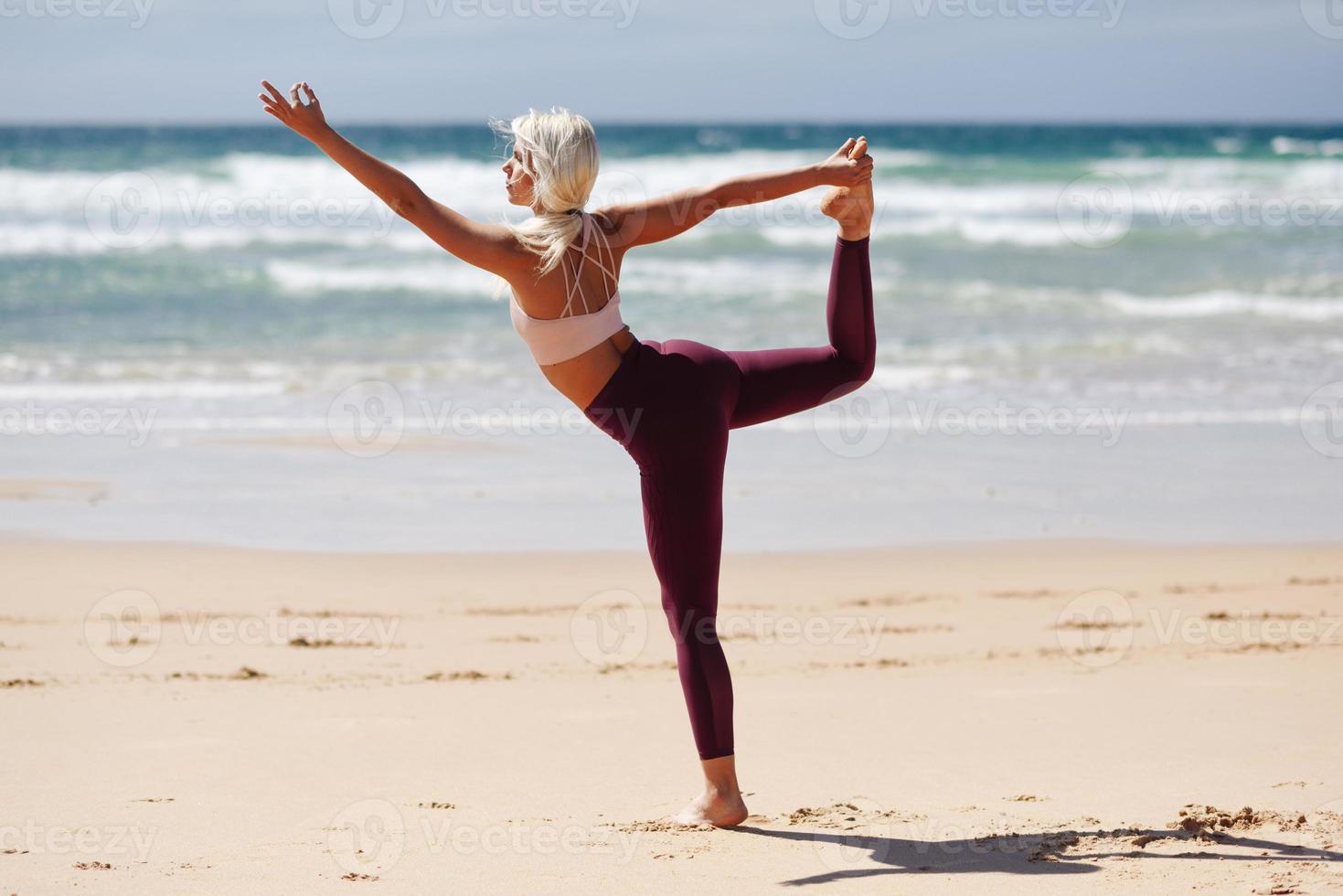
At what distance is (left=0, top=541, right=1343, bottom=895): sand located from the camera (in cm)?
340

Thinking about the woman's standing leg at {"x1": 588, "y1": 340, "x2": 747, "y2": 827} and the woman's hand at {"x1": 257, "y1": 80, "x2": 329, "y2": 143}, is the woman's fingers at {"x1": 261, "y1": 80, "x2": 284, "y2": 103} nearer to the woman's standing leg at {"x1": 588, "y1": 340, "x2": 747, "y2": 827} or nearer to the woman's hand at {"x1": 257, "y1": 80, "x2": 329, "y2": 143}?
the woman's hand at {"x1": 257, "y1": 80, "x2": 329, "y2": 143}

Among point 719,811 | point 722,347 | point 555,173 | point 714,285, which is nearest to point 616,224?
point 555,173

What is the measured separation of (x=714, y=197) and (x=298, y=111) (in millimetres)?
1061

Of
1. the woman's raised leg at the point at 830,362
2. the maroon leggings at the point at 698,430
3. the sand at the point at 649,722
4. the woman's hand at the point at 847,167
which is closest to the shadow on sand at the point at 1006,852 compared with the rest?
the sand at the point at 649,722

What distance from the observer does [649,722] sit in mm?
4598

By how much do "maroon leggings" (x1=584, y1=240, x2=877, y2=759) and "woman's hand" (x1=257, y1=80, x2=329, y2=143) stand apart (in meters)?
0.98

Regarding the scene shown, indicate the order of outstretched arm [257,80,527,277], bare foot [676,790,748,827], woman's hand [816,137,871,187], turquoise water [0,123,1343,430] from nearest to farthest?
1. outstretched arm [257,80,527,277]
2. woman's hand [816,137,871,187]
3. bare foot [676,790,748,827]
4. turquoise water [0,123,1343,430]

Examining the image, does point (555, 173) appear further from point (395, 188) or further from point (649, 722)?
point (649, 722)

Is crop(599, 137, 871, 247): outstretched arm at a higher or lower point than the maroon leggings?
higher

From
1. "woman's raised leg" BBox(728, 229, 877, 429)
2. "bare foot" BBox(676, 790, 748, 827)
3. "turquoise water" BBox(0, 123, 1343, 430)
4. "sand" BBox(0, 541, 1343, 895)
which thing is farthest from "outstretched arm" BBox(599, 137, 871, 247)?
"sand" BBox(0, 541, 1343, 895)

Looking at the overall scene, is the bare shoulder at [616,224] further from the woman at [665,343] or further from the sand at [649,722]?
the sand at [649,722]

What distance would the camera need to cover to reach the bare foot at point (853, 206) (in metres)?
3.47

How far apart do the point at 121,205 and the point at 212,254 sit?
27.5 feet

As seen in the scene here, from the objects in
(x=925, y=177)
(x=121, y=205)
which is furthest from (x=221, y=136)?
(x=925, y=177)
